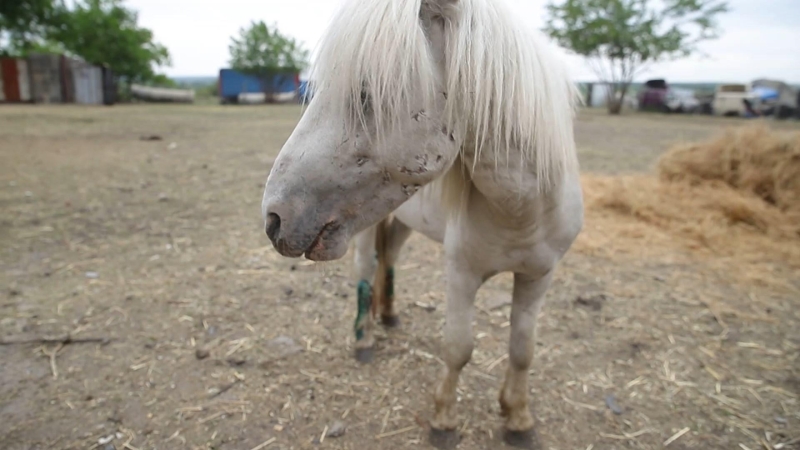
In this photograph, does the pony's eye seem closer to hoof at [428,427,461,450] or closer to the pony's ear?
the pony's ear

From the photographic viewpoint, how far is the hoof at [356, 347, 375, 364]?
2.38 meters

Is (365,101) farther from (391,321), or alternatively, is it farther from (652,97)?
(652,97)

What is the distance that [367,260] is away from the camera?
94.5 inches

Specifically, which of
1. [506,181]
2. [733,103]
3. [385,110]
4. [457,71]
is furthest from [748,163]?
[733,103]

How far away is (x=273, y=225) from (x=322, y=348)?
4.99 feet

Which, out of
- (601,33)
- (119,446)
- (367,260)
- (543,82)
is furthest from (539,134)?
(601,33)

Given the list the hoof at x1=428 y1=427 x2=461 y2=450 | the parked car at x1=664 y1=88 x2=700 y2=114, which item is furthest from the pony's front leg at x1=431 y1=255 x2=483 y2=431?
the parked car at x1=664 y1=88 x2=700 y2=114

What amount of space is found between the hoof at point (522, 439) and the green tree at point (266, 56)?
3001cm

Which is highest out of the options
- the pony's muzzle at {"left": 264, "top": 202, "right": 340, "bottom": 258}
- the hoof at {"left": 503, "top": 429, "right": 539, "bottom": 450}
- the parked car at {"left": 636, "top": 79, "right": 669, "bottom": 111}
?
the parked car at {"left": 636, "top": 79, "right": 669, "bottom": 111}

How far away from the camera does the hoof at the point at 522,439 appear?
6.05 ft

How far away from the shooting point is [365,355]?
94.5 inches

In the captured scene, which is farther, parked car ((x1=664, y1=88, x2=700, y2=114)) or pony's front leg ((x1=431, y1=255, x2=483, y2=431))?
parked car ((x1=664, y1=88, x2=700, y2=114))

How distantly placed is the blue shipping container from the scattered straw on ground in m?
27.3

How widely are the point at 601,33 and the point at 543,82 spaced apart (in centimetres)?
2339
